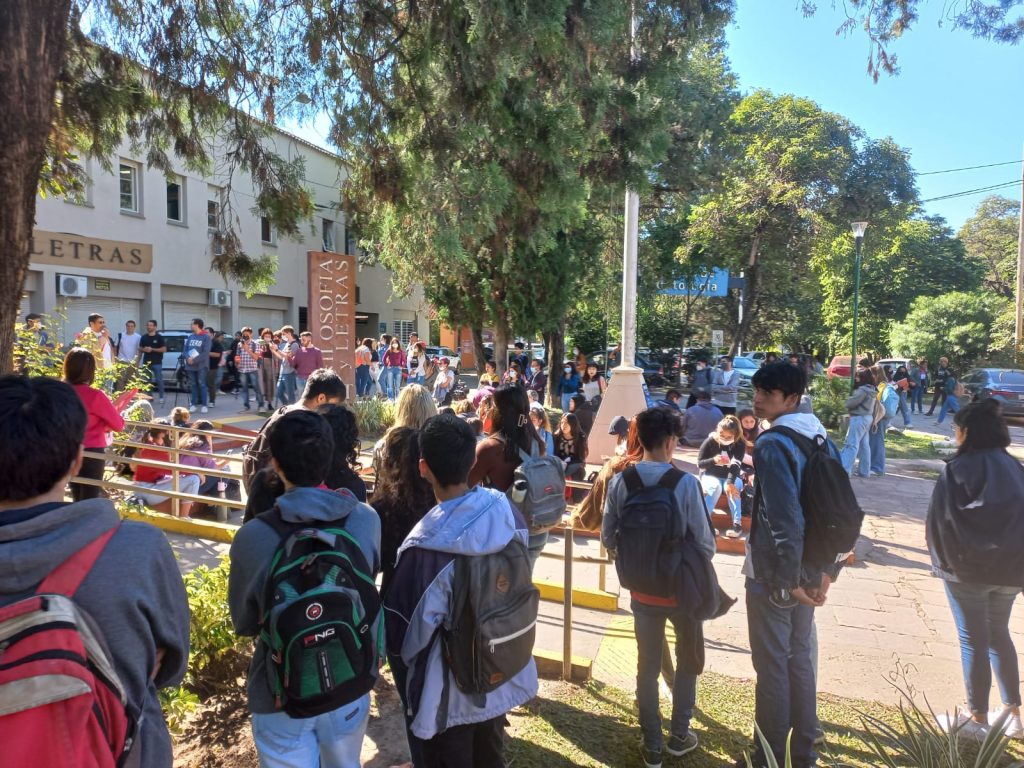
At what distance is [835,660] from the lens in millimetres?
4406

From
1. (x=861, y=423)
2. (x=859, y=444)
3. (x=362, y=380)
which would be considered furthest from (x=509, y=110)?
(x=362, y=380)

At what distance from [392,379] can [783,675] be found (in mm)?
14641

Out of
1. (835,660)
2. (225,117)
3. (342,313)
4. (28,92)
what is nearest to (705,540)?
(835,660)

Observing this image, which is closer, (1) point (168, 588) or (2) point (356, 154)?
(1) point (168, 588)

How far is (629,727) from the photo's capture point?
3.50 m

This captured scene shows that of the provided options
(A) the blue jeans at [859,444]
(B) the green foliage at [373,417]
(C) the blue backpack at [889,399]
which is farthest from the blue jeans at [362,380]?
(C) the blue backpack at [889,399]

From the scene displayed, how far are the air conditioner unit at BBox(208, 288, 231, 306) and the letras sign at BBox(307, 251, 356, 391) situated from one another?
14.7m

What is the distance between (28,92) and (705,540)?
11.6 feet

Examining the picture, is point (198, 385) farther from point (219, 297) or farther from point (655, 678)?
point (655, 678)

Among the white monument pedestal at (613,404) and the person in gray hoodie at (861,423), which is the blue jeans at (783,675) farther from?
the white monument pedestal at (613,404)

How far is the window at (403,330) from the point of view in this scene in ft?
115

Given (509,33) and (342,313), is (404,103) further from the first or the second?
(342,313)

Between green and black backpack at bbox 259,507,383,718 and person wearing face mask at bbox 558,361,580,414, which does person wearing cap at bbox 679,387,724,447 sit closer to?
person wearing face mask at bbox 558,361,580,414

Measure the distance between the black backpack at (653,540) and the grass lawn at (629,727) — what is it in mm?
877
